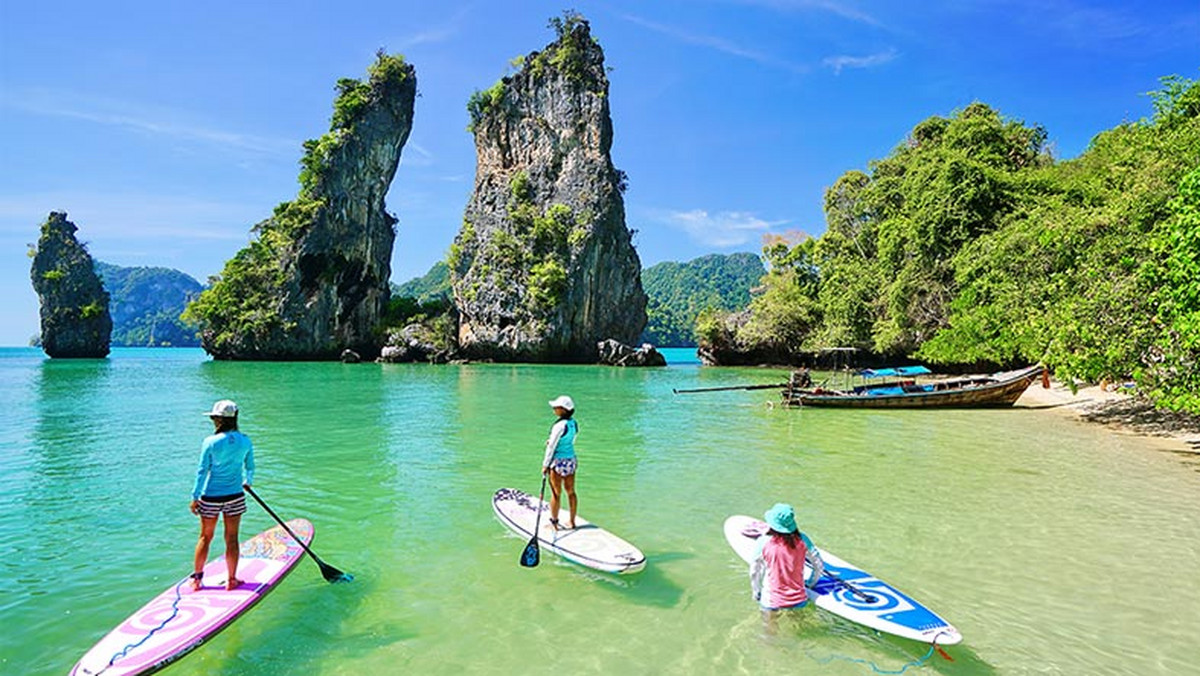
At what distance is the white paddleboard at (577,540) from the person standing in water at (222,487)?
309 centimetres

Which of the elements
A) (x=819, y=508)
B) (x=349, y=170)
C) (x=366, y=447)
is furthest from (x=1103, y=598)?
(x=349, y=170)

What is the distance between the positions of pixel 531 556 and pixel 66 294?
8605cm

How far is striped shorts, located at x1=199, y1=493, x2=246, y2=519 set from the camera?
5434 millimetres

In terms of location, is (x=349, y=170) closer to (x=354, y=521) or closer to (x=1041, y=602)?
(x=354, y=521)

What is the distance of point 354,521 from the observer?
8359 millimetres

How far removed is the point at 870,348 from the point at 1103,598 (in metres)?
39.7

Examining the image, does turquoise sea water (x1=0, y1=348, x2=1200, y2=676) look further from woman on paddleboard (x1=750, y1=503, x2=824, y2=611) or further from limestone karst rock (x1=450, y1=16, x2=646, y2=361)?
limestone karst rock (x1=450, y1=16, x2=646, y2=361)

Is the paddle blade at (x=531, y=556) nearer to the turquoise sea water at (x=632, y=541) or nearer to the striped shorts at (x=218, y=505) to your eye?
the turquoise sea water at (x=632, y=541)

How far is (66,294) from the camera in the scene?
2667 inches

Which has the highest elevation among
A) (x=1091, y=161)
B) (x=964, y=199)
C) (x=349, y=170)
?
(x=349, y=170)

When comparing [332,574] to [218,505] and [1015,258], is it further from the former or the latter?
[1015,258]

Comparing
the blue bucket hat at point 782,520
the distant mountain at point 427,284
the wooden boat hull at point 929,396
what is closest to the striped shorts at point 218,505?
the blue bucket hat at point 782,520

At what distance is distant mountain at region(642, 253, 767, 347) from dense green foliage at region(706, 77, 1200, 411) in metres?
66.0

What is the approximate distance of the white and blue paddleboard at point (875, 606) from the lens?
4789 millimetres
